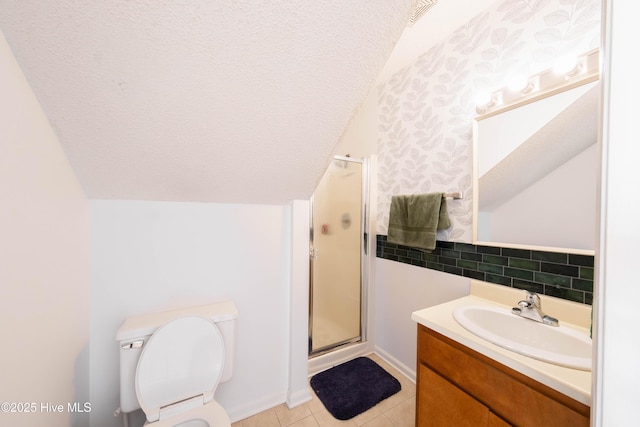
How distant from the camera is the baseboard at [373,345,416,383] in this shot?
175 centimetres

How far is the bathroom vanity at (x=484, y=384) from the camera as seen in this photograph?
2.22 feet

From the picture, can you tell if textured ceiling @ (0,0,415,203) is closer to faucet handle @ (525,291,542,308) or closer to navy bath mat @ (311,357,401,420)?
faucet handle @ (525,291,542,308)

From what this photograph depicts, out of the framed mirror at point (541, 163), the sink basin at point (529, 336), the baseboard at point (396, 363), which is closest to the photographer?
the sink basin at point (529, 336)

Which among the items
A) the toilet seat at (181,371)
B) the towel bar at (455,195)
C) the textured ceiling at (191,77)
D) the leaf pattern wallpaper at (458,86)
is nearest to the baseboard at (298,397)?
the toilet seat at (181,371)

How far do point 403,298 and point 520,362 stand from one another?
110cm

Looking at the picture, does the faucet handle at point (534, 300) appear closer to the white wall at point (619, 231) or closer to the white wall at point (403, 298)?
the white wall at point (403, 298)

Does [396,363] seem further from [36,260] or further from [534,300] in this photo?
[36,260]

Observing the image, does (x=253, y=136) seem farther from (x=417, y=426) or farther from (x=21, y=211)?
(x=417, y=426)

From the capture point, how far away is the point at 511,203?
123 cm

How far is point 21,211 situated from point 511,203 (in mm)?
1968

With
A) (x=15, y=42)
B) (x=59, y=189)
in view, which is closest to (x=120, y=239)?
(x=59, y=189)

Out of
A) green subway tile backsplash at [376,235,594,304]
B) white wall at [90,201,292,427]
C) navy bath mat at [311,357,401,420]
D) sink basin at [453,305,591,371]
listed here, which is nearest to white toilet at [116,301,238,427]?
white wall at [90,201,292,427]

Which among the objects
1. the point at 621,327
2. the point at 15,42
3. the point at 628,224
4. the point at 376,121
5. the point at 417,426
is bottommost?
the point at 417,426

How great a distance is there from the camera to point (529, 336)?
3.41 feet
